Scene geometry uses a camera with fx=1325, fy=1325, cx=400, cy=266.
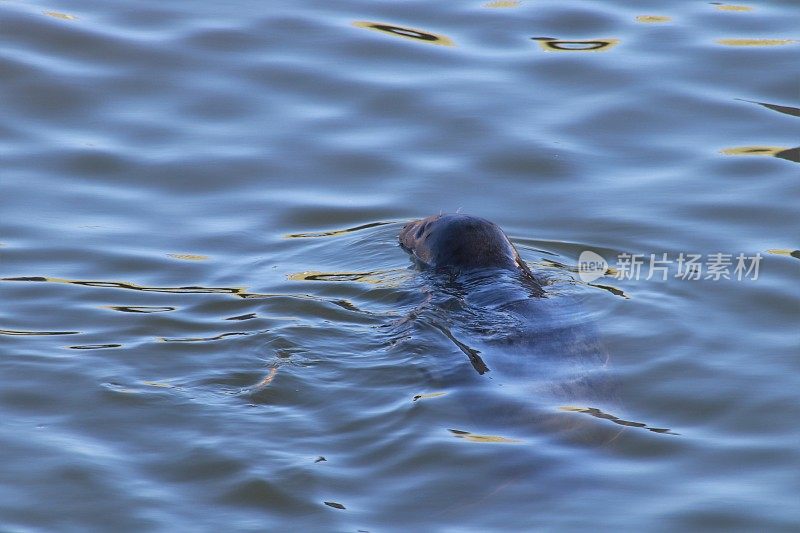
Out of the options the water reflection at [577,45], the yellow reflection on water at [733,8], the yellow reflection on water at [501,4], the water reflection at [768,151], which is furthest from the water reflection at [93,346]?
the yellow reflection on water at [733,8]

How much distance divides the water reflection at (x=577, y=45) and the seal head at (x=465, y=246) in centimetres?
419

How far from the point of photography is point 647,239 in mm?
8930

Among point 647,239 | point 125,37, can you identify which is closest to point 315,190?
point 647,239

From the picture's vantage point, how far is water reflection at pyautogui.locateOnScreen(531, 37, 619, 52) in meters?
12.1

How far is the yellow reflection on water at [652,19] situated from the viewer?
1266cm

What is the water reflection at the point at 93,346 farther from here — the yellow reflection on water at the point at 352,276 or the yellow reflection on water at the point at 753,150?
the yellow reflection on water at the point at 753,150

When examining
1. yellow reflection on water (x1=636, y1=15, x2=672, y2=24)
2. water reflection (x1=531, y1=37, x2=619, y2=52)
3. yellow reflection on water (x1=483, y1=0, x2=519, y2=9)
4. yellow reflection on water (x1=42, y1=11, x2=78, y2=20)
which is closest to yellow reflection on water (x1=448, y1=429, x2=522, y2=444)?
water reflection (x1=531, y1=37, x2=619, y2=52)

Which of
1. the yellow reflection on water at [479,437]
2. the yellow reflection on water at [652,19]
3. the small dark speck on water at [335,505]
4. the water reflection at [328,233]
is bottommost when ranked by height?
the small dark speck on water at [335,505]

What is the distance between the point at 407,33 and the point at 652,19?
7.82ft

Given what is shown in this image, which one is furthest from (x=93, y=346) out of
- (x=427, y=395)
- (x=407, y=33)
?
(x=407, y=33)

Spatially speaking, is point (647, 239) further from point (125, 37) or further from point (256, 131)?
point (125, 37)

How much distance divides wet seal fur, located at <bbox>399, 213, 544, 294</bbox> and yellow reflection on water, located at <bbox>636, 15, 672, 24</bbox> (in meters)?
5.16

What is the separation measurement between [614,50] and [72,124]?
4846mm

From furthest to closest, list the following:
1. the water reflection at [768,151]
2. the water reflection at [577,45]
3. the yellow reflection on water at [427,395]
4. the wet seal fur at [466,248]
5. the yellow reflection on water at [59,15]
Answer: the yellow reflection on water at [59,15] → the water reflection at [577,45] → the water reflection at [768,151] → the wet seal fur at [466,248] → the yellow reflection on water at [427,395]
